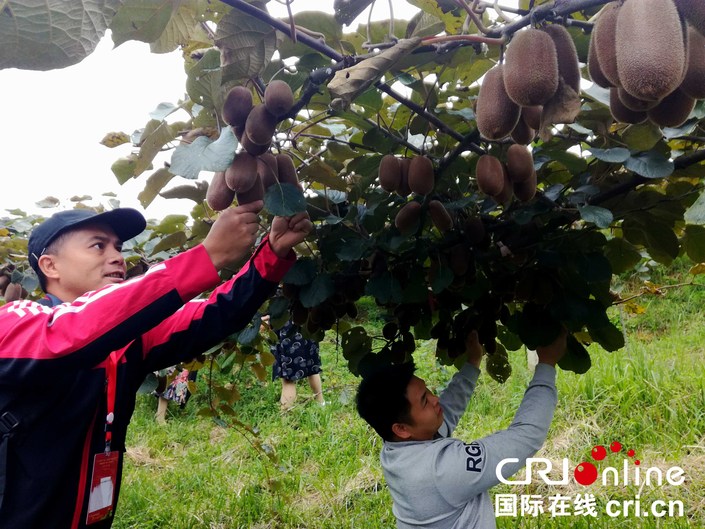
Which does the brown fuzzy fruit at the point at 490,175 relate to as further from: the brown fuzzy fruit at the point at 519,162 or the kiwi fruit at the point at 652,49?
the kiwi fruit at the point at 652,49

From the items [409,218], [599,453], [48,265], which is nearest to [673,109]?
[409,218]

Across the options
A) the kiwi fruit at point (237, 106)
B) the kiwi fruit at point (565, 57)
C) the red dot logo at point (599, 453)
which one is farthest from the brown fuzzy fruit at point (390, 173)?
the red dot logo at point (599, 453)

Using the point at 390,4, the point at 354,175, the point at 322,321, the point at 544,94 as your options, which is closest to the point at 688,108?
the point at 544,94

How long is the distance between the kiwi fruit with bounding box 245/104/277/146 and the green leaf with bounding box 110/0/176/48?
0.55ft

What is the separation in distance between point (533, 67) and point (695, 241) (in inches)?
37.7

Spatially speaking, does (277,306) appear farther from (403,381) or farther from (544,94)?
(544,94)

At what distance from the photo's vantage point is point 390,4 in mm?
878

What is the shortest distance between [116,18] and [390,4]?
39cm

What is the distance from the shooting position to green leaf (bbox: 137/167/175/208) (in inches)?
39.8

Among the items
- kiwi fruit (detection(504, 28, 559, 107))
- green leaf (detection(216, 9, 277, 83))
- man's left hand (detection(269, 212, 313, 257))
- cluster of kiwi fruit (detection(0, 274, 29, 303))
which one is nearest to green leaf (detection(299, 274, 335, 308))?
man's left hand (detection(269, 212, 313, 257))

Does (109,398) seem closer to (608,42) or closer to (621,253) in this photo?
(608,42)

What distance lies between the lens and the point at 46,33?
24.3 inches

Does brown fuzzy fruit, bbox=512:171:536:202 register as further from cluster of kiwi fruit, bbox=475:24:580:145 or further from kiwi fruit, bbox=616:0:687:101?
kiwi fruit, bbox=616:0:687:101

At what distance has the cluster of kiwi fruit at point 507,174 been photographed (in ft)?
3.36
